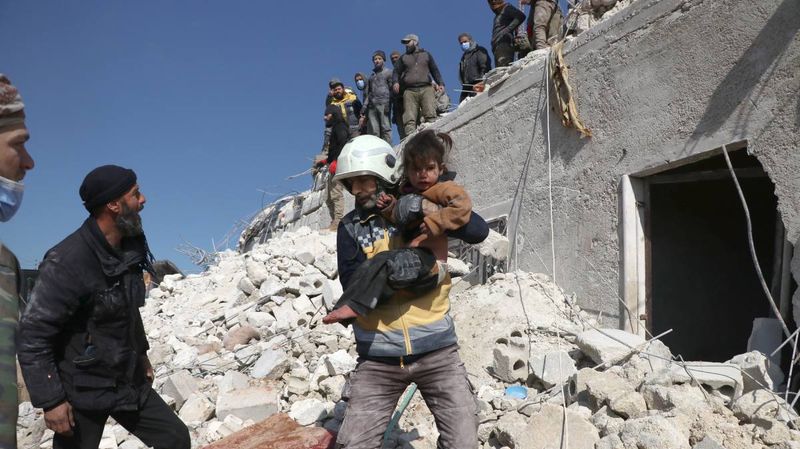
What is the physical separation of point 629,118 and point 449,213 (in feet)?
10.3

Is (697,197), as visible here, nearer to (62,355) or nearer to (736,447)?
(736,447)

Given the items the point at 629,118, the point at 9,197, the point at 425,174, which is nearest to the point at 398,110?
the point at 629,118

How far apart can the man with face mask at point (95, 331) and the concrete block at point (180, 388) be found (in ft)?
6.88

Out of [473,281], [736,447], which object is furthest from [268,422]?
[473,281]

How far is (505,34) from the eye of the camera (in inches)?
316

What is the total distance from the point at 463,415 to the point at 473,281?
14.0ft

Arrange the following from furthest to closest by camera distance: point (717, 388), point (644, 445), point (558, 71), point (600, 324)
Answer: point (558, 71) < point (600, 324) < point (717, 388) < point (644, 445)

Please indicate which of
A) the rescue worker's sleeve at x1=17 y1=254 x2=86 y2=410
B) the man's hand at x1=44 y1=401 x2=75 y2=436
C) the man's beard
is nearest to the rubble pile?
the man's hand at x1=44 y1=401 x2=75 y2=436

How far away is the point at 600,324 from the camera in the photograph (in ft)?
16.4

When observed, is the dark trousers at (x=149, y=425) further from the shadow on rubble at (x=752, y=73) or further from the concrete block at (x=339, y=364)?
the shadow on rubble at (x=752, y=73)

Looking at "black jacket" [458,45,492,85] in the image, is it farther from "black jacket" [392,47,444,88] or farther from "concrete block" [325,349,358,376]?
"concrete block" [325,349,358,376]

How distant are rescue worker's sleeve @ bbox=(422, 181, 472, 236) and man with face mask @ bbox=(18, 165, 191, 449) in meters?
1.46

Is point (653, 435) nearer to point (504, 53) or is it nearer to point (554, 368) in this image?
point (554, 368)

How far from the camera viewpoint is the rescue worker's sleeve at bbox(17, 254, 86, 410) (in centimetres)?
241
